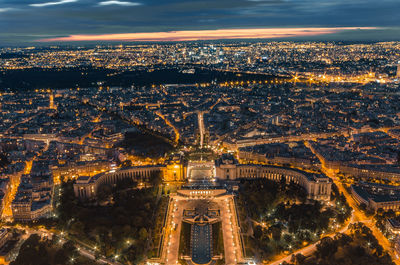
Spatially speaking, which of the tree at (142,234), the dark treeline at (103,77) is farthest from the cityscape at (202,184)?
the dark treeline at (103,77)

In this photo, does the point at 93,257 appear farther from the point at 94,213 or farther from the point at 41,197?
the point at 41,197

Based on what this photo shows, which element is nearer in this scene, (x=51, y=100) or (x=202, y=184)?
(x=202, y=184)

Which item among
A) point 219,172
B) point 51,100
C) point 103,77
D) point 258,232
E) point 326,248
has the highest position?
point 103,77

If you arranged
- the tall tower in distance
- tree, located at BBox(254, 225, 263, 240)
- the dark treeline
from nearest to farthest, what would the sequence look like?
1. tree, located at BBox(254, 225, 263, 240)
2. the tall tower in distance
3. the dark treeline

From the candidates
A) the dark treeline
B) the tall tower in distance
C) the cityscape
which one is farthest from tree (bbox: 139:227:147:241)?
the dark treeline

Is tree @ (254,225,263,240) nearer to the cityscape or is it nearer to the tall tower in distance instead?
the cityscape

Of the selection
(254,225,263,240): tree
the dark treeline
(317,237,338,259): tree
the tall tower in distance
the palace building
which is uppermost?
the dark treeline

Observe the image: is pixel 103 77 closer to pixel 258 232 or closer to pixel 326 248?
pixel 258 232

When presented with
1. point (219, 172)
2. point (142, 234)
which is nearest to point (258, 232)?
point (142, 234)

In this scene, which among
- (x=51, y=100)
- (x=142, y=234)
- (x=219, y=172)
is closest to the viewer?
(x=142, y=234)

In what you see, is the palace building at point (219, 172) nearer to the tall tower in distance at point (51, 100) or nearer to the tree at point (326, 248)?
the tree at point (326, 248)

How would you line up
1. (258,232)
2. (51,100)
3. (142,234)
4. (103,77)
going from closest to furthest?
(142,234) → (258,232) → (51,100) → (103,77)
